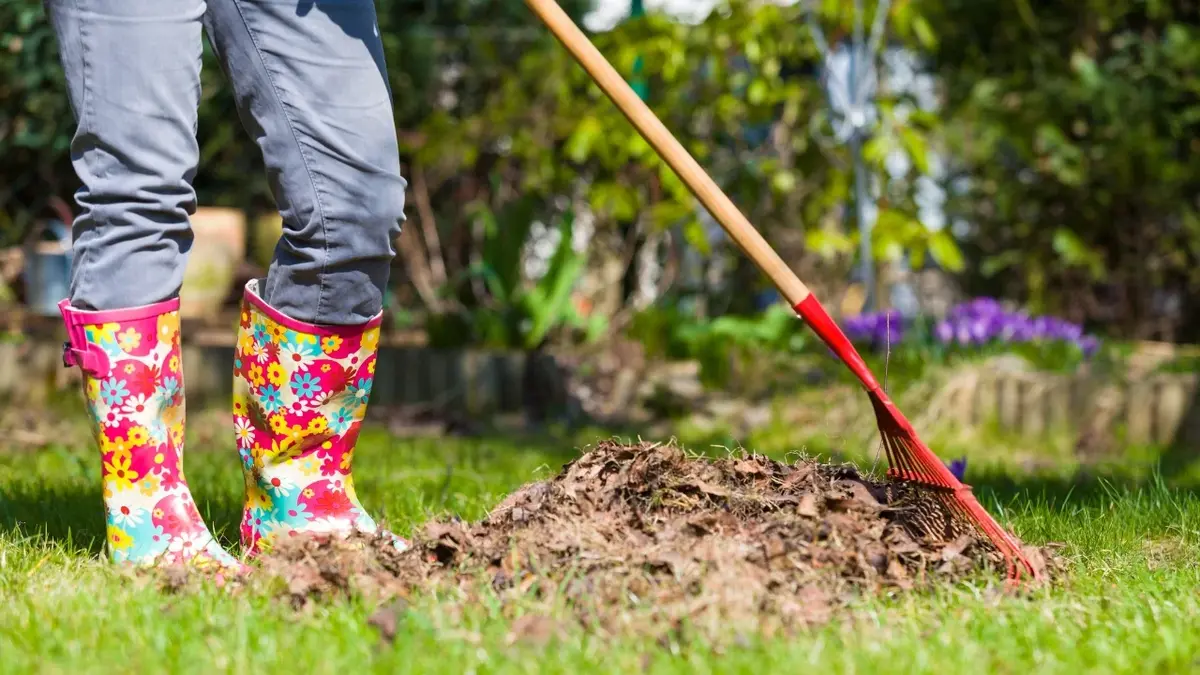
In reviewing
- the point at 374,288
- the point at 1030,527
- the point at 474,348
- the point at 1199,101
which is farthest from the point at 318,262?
the point at 1199,101

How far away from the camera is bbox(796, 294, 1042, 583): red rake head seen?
2.04 meters

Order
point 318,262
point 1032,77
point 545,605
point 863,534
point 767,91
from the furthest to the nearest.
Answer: point 1032,77 → point 767,91 → point 318,262 → point 863,534 → point 545,605

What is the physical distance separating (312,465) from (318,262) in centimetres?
36

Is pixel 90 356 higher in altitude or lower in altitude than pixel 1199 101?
lower

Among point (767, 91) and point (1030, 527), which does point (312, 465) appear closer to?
point (1030, 527)

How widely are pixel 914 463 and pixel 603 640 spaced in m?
0.75

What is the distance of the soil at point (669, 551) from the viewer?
5.76 feet

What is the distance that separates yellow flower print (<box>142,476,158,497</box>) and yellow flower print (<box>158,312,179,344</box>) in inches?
8.6

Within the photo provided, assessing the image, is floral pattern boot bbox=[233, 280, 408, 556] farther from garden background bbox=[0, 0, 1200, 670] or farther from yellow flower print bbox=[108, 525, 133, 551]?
garden background bbox=[0, 0, 1200, 670]

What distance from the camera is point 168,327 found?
7.07ft

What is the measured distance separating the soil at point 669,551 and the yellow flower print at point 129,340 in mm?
411

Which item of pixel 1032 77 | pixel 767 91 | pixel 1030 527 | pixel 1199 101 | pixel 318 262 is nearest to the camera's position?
pixel 318 262

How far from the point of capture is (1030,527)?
7.85ft

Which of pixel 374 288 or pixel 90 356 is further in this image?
pixel 374 288
